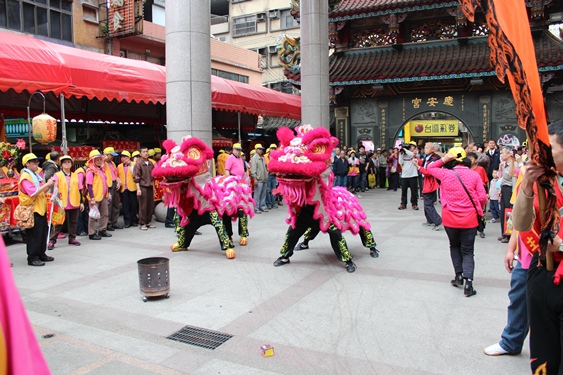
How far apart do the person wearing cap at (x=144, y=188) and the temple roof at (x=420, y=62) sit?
9352 millimetres

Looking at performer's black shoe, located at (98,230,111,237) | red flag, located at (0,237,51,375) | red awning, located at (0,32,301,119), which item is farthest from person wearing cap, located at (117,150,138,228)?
red flag, located at (0,237,51,375)

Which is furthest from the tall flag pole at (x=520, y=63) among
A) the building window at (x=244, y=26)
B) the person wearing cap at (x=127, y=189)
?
the building window at (x=244, y=26)

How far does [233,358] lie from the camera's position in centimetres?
398

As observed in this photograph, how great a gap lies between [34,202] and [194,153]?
8.09 feet

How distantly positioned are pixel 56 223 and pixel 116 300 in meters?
3.77

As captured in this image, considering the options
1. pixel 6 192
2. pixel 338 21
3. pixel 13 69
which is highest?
pixel 338 21

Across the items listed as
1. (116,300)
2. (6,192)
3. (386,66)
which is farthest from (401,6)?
(116,300)

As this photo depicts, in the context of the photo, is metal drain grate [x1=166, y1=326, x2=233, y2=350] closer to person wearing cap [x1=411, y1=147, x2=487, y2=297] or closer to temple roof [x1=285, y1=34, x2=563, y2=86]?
person wearing cap [x1=411, y1=147, x2=487, y2=297]

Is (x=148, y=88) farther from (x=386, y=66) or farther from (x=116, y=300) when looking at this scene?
(x=386, y=66)

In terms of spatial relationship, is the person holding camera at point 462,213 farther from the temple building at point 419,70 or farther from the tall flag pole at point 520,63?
the temple building at point 419,70

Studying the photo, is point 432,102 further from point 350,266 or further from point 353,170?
point 350,266

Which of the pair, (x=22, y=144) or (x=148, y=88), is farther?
(x=148, y=88)

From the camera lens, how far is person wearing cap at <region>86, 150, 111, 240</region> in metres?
9.20

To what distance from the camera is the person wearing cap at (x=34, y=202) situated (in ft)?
23.1
